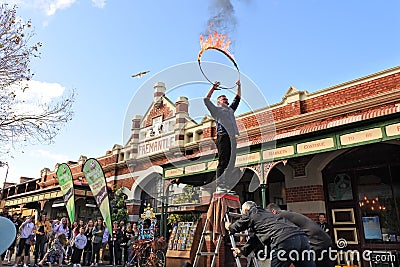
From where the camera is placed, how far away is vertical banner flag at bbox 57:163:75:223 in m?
14.9

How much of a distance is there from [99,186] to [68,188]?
3197mm

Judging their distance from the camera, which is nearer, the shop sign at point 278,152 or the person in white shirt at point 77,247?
the shop sign at point 278,152


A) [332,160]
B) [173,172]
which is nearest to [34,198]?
A: [173,172]

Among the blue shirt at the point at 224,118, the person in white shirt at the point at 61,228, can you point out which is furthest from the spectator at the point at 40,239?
the blue shirt at the point at 224,118

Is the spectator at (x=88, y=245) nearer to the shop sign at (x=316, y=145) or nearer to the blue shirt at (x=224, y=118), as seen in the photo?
the shop sign at (x=316, y=145)

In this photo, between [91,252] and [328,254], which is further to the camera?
[91,252]

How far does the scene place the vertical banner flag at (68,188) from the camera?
14.9 metres

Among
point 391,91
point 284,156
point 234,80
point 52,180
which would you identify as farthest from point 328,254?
point 52,180

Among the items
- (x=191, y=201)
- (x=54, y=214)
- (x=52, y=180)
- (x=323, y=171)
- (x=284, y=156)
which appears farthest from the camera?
(x=52, y=180)

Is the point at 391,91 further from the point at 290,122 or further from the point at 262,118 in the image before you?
the point at 262,118

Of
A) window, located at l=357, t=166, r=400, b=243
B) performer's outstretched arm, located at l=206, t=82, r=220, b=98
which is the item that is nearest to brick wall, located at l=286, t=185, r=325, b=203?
window, located at l=357, t=166, r=400, b=243

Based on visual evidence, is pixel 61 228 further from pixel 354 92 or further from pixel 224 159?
pixel 354 92

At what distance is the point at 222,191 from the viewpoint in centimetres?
562

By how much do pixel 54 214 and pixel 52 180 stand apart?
310 centimetres
